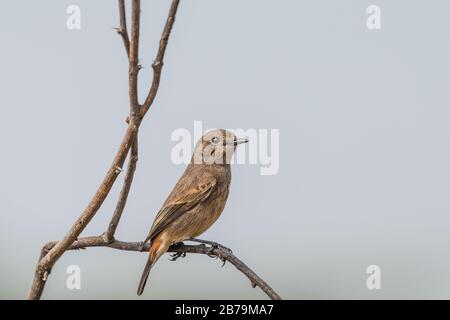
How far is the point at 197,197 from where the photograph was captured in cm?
691

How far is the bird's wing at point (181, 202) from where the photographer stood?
6.26 metres

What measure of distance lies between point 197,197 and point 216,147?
824 mm

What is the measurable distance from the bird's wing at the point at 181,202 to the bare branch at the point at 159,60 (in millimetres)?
3145

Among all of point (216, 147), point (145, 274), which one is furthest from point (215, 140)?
point (145, 274)

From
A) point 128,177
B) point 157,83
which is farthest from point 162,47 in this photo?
point 128,177

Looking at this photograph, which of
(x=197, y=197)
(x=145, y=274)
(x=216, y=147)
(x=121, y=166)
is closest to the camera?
(x=121, y=166)

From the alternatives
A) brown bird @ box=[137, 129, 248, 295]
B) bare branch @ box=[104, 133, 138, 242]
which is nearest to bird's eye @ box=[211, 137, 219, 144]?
brown bird @ box=[137, 129, 248, 295]

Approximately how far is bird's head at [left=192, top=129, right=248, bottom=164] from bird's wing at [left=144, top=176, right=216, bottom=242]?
0.38 meters

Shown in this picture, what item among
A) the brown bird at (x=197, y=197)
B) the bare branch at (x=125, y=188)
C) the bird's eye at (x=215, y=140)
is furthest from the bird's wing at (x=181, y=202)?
the bare branch at (x=125, y=188)

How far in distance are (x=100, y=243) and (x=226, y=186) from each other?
3.76 meters

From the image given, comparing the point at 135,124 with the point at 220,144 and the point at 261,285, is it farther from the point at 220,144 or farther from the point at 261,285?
the point at 220,144

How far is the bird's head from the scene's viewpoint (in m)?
7.21

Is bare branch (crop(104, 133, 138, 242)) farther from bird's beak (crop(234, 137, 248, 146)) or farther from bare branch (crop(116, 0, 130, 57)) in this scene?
bird's beak (crop(234, 137, 248, 146))

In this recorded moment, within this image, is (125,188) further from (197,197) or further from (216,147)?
(216,147)
